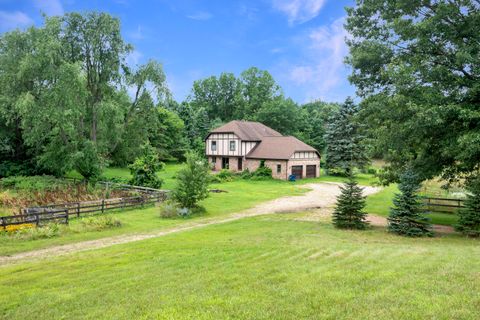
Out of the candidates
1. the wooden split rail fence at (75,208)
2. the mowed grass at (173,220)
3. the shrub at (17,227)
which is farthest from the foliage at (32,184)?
the shrub at (17,227)

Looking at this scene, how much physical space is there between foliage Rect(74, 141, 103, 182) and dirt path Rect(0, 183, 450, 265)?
14447 mm

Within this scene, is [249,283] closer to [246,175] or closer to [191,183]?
[191,183]

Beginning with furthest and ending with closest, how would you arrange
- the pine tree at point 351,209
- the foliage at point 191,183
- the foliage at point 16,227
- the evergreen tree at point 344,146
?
the evergreen tree at point 344,146, the foliage at point 191,183, the pine tree at point 351,209, the foliage at point 16,227

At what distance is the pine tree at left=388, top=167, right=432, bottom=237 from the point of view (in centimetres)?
1456

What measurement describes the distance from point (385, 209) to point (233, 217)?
10.7 meters

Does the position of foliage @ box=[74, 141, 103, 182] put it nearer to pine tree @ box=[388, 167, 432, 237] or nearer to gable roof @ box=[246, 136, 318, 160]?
gable roof @ box=[246, 136, 318, 160]

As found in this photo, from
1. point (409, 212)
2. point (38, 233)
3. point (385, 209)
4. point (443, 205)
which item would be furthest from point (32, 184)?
point (443, 205)

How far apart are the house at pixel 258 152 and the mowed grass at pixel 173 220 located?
3602 mm

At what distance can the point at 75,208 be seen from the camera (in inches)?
759

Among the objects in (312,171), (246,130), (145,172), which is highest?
(246,130)

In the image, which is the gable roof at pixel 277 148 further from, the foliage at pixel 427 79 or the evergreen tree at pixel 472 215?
the evergreen tree at pixel 472 215

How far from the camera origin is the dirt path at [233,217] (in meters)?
12.8

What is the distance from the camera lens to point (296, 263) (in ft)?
28.7

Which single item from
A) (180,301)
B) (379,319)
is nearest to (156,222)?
(180,301)
